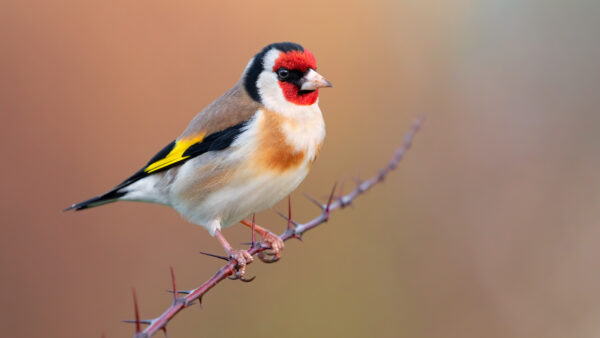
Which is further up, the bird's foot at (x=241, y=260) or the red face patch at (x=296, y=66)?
the red face patch at (x=296, y=66)

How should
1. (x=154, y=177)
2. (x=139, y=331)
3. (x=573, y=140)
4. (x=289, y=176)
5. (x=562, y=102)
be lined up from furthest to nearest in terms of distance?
(x=562, y=102) < (x=573, y=140) < (x=154, y=177) < (x=289, y=176) < (x=139, y=331)

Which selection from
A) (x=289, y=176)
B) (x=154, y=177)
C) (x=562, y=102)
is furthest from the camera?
(x=562, y=102)

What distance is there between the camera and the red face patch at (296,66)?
3.57 metres

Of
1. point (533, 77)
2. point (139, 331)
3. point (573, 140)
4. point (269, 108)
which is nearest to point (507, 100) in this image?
point (533, 77)

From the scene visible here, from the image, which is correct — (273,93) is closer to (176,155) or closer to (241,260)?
(176,155)

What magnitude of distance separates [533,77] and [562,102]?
0.60 meters

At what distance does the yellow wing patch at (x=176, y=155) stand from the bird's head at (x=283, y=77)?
0.42 m

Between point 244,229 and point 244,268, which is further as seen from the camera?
point 244,229

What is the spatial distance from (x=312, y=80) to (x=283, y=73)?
0.29 metres

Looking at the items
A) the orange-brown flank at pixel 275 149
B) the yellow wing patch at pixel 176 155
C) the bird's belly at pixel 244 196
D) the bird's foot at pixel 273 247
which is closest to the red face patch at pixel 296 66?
the orange-brown flank at pixel 275 149

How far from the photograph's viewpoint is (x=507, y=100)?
8266 millimetres

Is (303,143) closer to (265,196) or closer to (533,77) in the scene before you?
(265,196)

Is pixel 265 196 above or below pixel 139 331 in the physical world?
below

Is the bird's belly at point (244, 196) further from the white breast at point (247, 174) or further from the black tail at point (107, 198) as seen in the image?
the black tail at point (107, 198)
